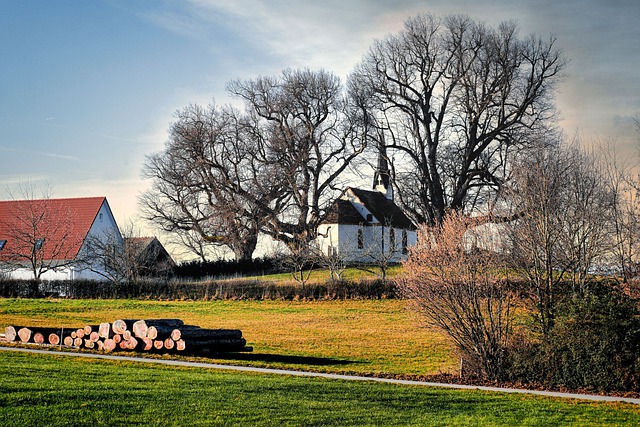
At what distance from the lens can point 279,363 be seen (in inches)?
883

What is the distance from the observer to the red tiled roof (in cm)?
5766

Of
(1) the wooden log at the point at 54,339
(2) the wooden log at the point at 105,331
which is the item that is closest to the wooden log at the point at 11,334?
(1) the wooden log at the point at 54,339

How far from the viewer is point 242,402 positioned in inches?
556

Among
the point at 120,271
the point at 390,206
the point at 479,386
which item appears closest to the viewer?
the point at 479,386

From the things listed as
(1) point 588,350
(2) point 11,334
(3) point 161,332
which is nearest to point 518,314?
(1) point 588,350

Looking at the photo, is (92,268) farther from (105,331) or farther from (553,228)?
(553,228)

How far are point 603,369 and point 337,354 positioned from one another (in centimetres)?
924

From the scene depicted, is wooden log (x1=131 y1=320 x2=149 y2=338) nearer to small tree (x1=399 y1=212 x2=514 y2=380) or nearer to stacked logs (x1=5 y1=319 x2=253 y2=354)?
stacked logs (x1=5 y1=319 x2=253 y2=354)

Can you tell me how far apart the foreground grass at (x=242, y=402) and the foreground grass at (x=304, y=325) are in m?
4.42

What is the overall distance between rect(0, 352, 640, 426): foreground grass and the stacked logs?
434 centimetres

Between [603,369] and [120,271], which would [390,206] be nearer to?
[120,271]

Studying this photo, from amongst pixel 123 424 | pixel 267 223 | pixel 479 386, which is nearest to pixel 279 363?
pixel 479 386

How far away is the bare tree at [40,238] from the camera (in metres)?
57.0

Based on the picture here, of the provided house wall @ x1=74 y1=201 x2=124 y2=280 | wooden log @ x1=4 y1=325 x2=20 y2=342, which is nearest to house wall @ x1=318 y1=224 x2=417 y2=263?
house wall @ x1=74 y1=201 x2=124 y2=280
